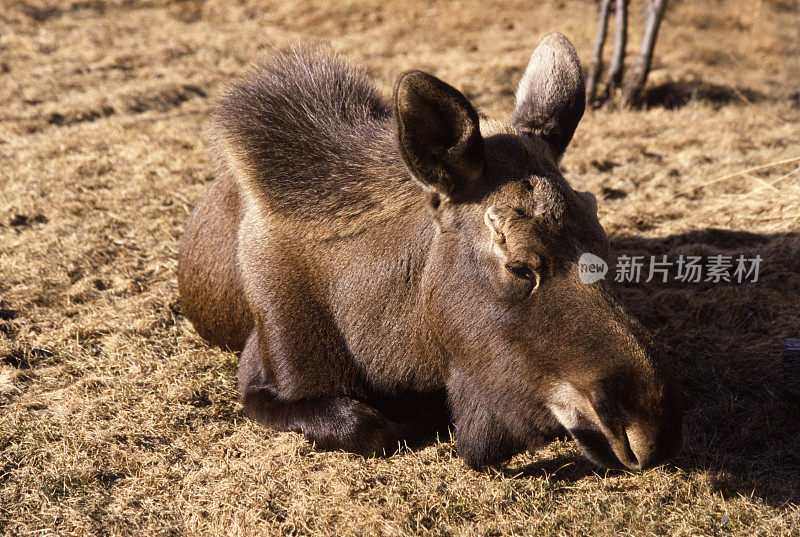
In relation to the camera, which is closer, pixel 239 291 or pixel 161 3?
pixel 239 291

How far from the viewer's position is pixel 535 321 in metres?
2.89

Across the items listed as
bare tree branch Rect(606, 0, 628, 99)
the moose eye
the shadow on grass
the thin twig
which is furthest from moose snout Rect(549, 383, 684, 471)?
bare tree branch Rect(606, 0, 628, 99)

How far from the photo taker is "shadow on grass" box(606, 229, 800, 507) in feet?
11.2

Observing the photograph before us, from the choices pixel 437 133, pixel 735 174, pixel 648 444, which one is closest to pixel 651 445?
pixel 648 444

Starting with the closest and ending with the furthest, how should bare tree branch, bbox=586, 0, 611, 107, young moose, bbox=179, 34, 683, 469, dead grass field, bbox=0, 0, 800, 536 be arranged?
young moose, bbox=179, 34, 683, 469 < dead grass field, bbox=0, 0, 800, 536 < bare tree branch, bbox=586, 0, 611, 107

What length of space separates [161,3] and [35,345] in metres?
9.88

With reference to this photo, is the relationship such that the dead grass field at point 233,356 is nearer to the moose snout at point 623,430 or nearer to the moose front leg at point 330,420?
the moose front leg at point 330,420

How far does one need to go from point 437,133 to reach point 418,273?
2.21ft

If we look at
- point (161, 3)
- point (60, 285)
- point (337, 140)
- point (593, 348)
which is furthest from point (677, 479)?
point (161, 3)

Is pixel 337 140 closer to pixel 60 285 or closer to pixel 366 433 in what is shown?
pixel 366 433

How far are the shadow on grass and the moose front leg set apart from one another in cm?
144

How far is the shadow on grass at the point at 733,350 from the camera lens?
3.42 m

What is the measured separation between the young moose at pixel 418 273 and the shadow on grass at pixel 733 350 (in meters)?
1.02

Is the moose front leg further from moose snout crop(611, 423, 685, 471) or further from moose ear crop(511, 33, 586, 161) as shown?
moose ear crop(511, 33, 586, 161)
